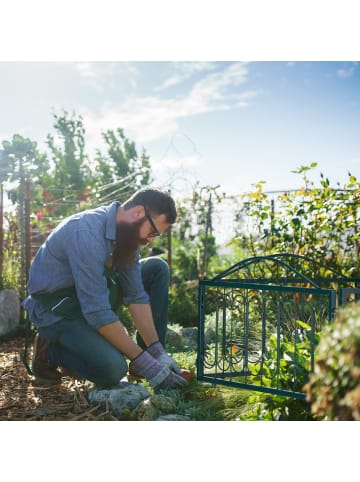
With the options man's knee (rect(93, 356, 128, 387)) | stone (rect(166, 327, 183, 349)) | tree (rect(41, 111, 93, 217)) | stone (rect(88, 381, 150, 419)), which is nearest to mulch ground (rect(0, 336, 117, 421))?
stone (rect(88, 381, 150, 419))

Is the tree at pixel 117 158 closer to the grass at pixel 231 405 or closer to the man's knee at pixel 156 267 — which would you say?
the man's knee at pixel 156 267

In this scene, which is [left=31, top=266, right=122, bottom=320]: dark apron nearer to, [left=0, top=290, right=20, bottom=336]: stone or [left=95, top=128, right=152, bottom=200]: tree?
[left=0, top=290, right=20, bottom=336]: stone

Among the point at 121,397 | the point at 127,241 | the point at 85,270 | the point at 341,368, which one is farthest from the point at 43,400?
the point at 341,368

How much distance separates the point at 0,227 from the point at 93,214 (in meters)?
3.22

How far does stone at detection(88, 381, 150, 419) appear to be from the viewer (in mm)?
2831

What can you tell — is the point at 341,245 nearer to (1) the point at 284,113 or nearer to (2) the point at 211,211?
(1) the point at 284,113

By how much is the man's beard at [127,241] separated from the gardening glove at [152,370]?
0.64 meters

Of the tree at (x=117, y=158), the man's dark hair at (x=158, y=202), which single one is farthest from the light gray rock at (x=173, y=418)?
the tree at (x=117, y=158)

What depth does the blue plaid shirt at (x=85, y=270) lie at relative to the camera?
285cm

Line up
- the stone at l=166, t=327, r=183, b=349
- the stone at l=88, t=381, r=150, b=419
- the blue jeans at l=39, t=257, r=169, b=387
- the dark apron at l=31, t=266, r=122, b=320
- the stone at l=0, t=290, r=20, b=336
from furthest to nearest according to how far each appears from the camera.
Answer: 1. the stone at l=0, t=290, r=20, b=336
2. the stone at l=166, t=327, r=183, b=349
3. the dark apron at l=31, t=266, r=122, b=320
4. the blue jeans at l=39, t=257, r=169, b=387
5. the stone at l=88, t=381, r=150, b=419

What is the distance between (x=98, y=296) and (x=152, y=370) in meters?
0.52

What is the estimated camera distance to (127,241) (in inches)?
122

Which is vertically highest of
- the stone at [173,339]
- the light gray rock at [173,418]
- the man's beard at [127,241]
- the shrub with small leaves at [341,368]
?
the man's beard at [127,241]

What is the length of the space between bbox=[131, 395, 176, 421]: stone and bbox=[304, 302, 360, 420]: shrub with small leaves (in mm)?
1336
